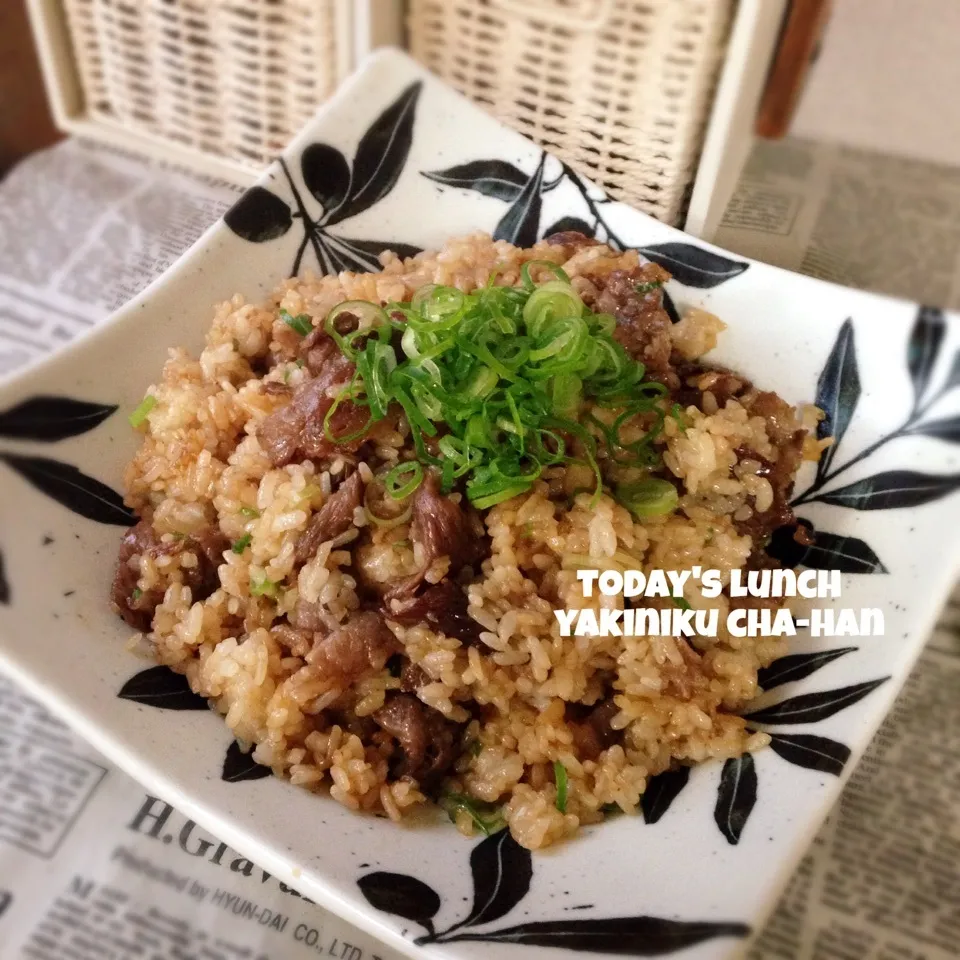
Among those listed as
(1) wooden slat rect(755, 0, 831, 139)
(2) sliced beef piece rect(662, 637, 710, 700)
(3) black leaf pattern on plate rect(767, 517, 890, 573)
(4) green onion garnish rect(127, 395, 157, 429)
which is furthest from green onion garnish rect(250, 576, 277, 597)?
(1) wooden slat rect(755, 0, 831, 139)

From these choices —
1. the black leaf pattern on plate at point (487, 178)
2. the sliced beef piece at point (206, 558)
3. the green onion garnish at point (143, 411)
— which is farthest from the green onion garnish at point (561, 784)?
the black leaf pattern on plate at point (487, 178)

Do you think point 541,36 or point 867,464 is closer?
point 867,464

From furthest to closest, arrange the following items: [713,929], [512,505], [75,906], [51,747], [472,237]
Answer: [472,237] → [51,747] → [75,906] → [512,505] → [713,929]

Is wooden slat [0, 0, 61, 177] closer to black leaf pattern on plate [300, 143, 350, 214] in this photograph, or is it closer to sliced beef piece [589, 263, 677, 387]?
black leaf pattern on plate [300, 143, 350, 214]

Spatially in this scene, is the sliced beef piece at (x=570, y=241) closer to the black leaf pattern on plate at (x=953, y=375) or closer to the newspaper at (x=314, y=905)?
the newspaper at (x=314, y=905)

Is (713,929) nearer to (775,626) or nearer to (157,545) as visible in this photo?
(775,626)

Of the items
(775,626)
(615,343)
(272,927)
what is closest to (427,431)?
(615,343)

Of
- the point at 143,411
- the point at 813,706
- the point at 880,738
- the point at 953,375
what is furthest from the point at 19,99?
the point at 880,738
